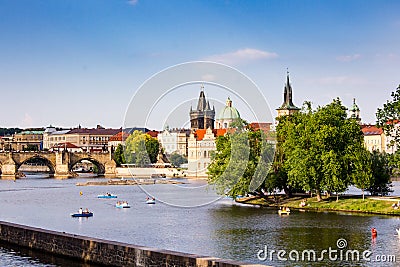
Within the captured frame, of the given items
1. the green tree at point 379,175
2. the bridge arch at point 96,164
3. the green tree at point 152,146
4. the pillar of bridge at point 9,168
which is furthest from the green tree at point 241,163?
the bridge arch at point 96,164

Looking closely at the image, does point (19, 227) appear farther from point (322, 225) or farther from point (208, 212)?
point (208, 212)

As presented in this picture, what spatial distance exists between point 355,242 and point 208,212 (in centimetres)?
2208

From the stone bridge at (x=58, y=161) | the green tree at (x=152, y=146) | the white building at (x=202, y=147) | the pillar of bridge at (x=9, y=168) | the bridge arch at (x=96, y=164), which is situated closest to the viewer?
the green tree at (x=152, y=146)

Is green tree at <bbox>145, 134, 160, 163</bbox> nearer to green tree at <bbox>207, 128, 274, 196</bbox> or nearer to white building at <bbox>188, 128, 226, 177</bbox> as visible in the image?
white building at <bbox>188, 128, 226, 177</bbox>

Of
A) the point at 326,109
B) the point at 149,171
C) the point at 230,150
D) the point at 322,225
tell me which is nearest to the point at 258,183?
the point at 230,150

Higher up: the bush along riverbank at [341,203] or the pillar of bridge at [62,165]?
the pillar of bridge at [62,165]

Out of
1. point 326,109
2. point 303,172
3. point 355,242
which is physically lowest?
point 355,242

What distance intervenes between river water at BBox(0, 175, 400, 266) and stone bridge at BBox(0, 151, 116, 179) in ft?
267

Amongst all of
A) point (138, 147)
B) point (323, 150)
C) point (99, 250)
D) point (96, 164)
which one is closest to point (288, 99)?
point (96, 164)

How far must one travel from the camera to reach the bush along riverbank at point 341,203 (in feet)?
185

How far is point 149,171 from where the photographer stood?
149000 millimetres

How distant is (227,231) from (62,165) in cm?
11875

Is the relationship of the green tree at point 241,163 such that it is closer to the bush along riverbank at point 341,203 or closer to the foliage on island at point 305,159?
the foliage on island at point 305,159

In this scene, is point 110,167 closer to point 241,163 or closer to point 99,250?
point 241,163
